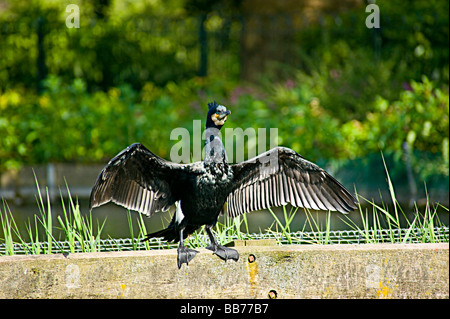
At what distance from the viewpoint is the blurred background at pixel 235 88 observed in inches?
287

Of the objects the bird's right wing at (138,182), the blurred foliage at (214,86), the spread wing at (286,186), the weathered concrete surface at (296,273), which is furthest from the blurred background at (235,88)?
the weathered concrete surface at (296,273)

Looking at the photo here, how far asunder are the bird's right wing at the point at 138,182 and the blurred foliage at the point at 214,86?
4167mm

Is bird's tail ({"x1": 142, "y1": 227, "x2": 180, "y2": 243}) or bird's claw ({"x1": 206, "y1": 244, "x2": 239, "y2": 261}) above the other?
bird's tail ({"x1": 142, "y1": 227, "x2": 180, "y2": 243})

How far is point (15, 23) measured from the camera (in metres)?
10.2

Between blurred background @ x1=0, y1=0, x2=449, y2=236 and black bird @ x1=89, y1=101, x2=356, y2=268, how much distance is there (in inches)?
105

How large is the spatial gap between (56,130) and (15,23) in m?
3.21

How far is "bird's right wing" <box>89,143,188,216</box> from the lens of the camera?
10.9ft

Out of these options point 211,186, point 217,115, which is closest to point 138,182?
point 211,186

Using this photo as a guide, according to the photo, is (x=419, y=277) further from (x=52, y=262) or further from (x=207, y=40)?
(x=207, y=40)

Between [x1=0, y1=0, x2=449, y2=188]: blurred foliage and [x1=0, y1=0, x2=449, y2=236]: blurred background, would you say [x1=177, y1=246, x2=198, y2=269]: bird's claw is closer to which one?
[x1=0, y1=0, x2=449, y2=236]: blurred background

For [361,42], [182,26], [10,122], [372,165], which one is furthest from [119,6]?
[372,165]

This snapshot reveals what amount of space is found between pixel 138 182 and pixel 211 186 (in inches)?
17.9
